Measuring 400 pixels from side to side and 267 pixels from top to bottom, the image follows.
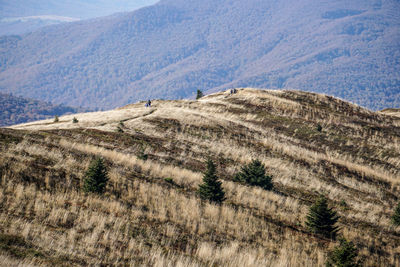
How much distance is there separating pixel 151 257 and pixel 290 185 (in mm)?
15703

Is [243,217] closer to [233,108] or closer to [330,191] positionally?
[330,191]

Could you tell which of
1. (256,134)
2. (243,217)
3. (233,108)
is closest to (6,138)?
(243,217)

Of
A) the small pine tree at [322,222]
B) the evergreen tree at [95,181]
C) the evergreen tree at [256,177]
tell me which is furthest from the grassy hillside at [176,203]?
the evergreen tree at [256,177]

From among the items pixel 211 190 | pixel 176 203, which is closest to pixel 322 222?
pixel 211 190

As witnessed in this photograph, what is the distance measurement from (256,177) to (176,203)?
7685mm

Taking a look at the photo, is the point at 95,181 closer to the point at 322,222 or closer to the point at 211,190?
the point at 211,190

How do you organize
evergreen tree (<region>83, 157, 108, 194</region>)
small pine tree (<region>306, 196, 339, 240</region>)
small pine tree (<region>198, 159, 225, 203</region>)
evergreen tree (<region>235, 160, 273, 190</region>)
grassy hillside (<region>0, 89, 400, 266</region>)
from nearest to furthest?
grassy hillside (<region>0, 89, 400, 266</region>)
evergreen tree (<region>83, 157, 108, 194</region>)
small pine tree (<region>306, 196, 339, 240</region>)
small pine tree (<region>198, 159, 225, 203</region>)
evergreen tree (<region>235, 160, 273, 190</region>)

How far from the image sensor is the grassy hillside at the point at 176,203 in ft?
32.1

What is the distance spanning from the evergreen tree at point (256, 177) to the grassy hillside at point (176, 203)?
3.37 feet

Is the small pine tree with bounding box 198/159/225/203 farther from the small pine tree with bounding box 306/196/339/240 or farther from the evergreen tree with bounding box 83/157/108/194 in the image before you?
the evergreen tree with bounding box 83/157/108/194

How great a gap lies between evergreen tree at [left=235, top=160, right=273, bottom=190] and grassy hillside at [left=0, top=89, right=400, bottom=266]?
1.03 metres

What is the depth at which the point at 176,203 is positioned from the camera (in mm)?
14156

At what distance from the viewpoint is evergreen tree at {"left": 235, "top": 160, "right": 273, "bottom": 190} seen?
66.1ft

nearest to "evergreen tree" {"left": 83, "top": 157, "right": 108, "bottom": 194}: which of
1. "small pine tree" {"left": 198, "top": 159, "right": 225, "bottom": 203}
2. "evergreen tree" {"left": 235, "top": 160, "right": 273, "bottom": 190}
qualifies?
"small pine tree" {"left": 198, "top": 159, "right": 225, "bottom": 203}
